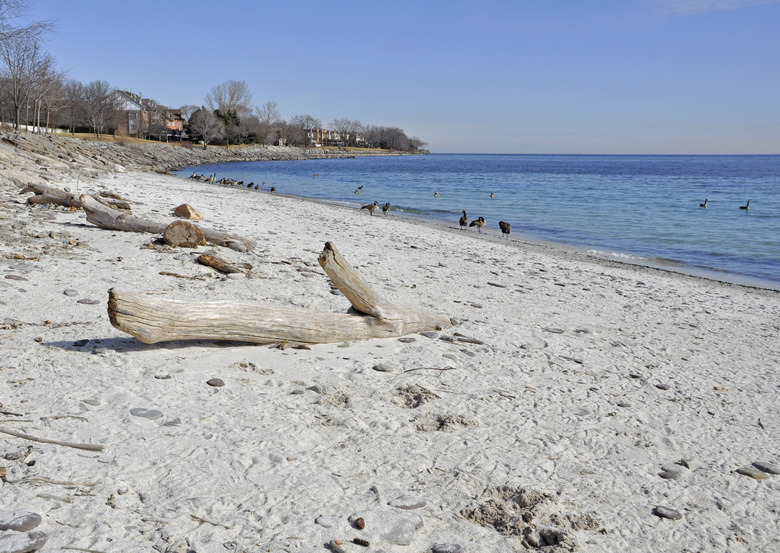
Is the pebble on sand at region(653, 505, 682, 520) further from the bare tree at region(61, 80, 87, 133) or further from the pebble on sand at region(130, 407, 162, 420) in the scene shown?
the bare tree at region(61, 80, 87, 133)

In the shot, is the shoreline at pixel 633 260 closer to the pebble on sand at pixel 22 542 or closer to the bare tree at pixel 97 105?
the pebble on sand at pixel 22 542

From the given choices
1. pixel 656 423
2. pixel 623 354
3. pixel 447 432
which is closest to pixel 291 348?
pixel 447 432

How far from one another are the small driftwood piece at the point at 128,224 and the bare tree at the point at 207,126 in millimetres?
98224

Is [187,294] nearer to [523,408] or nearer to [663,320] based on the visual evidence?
[523,408]

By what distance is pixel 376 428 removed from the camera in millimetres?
4359

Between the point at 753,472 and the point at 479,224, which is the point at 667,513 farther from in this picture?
the point at 479,224

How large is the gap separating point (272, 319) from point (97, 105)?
88.7 meters

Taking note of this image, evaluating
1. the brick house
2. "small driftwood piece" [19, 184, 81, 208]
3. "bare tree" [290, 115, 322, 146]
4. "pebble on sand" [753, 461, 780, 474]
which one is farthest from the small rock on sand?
"bare tree" [290, 115, 322, 146]

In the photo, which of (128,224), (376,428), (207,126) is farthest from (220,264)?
(207,126)

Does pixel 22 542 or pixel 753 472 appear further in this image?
pixel 753 472

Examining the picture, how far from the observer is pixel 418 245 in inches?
597

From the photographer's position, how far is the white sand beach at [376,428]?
3.18 metres

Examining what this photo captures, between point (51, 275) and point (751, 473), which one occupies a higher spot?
point (51, 275)

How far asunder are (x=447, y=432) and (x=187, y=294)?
13.8ft
